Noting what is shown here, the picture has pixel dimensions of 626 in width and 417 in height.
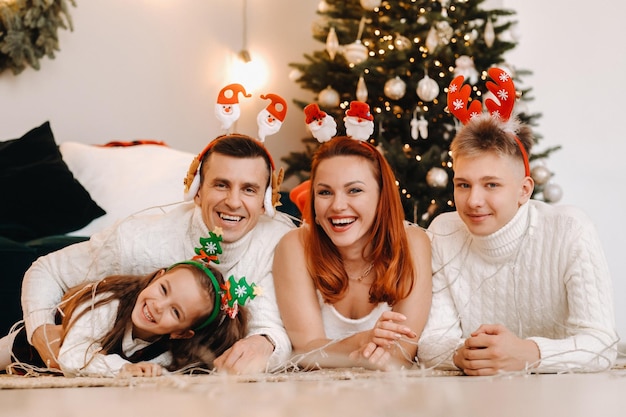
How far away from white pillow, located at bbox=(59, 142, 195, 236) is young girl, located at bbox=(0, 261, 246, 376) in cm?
78

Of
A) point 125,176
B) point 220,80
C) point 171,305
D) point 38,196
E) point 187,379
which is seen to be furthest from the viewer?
point 220,80

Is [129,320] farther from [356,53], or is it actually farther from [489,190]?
[356,53]

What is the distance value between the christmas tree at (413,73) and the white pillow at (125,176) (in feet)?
2.60

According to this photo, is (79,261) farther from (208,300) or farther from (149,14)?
(149,14)

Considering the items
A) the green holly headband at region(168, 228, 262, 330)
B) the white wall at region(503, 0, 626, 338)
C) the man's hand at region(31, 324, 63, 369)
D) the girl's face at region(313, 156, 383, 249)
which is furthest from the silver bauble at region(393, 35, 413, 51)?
the man's hand at region(31, 324, 63, 369)

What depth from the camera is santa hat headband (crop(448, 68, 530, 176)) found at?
5.40 feet

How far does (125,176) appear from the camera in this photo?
2.53 m

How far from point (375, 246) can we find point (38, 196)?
4.46 ft

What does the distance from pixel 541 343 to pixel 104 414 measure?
1.28 meters

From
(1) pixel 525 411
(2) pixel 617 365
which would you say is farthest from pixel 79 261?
(1) pixel 525 411

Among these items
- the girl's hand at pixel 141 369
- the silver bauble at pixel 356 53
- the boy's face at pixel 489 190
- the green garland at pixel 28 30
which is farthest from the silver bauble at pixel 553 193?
the green garland at pixel 28 30

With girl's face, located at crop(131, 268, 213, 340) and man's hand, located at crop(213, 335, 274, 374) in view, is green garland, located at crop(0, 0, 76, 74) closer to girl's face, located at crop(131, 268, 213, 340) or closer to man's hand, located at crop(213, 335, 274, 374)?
girl's face, located at crop(131, 268, 213, 340)

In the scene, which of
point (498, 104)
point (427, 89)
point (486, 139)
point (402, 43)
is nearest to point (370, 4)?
point (402, 43)

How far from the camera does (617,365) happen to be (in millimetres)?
1478
